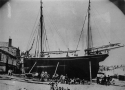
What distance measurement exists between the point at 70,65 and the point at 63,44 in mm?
348

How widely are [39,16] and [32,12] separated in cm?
13

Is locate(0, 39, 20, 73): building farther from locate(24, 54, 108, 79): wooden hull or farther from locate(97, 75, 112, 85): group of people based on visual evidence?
locate(97, 75, 112, 85): group of people

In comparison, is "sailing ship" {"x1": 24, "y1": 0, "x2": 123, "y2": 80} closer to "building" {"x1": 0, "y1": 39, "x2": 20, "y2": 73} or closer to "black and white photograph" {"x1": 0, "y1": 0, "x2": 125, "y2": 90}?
"black and white photograph" {"x1": 0, "y1": 0, "x2": 125, "y2": 90}

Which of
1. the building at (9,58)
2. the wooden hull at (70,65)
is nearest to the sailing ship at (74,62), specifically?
the wooden hull at (70,65)

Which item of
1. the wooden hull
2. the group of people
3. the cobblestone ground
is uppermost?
the wooden hull

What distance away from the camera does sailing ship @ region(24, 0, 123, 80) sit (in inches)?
94.5

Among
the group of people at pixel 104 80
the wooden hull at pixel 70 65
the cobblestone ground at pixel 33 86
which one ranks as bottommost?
the cobblestone ground at pixel 33 86

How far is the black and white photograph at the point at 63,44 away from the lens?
7.82 feet

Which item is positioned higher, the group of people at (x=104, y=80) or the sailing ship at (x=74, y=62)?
the sailing ship at (x=74, y=62)

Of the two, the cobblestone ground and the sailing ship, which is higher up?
the sailing ship

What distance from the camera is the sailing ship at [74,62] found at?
2.40m

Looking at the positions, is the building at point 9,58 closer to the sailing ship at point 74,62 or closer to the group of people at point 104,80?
the sailing ship at point 74,62

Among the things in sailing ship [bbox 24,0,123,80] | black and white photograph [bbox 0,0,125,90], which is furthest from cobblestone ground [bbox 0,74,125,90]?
sailing ship [bbox 24,0,123,80]

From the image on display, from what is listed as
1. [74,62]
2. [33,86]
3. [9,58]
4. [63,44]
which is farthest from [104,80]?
[9,58]
